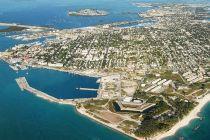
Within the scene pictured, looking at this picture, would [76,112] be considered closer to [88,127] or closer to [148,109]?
[88,127]

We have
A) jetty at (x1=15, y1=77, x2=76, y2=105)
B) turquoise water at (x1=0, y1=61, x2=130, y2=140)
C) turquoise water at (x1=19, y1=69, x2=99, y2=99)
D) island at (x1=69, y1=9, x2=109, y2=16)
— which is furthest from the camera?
island at (x1=69, y1=9, x2=109, y2=16)

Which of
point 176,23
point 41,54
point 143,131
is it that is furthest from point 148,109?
point 176,23

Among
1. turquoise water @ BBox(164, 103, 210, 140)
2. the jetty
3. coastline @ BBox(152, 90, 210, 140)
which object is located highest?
the jetty

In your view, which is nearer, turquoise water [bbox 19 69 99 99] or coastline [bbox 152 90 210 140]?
coastline [bbox 152 90 210 140]

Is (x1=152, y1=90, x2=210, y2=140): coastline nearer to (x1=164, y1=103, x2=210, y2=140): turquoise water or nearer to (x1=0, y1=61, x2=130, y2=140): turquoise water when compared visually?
(x1=164, y1=103, x2=210, y2=140): turquoise water

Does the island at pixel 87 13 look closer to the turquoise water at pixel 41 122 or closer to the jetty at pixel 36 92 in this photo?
the jetty at pixel 36 92

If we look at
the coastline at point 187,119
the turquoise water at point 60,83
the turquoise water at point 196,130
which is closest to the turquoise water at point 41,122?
the turquoise water at point 60,83

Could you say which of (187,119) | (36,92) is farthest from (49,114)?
(187,119)

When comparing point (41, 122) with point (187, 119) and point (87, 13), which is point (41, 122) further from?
point (87, 13)

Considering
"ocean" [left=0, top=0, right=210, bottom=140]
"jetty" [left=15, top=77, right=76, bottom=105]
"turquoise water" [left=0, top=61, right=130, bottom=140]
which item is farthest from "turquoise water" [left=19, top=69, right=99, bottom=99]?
"turquoise water" [left=0, top=61, right=130, bottom=140]
